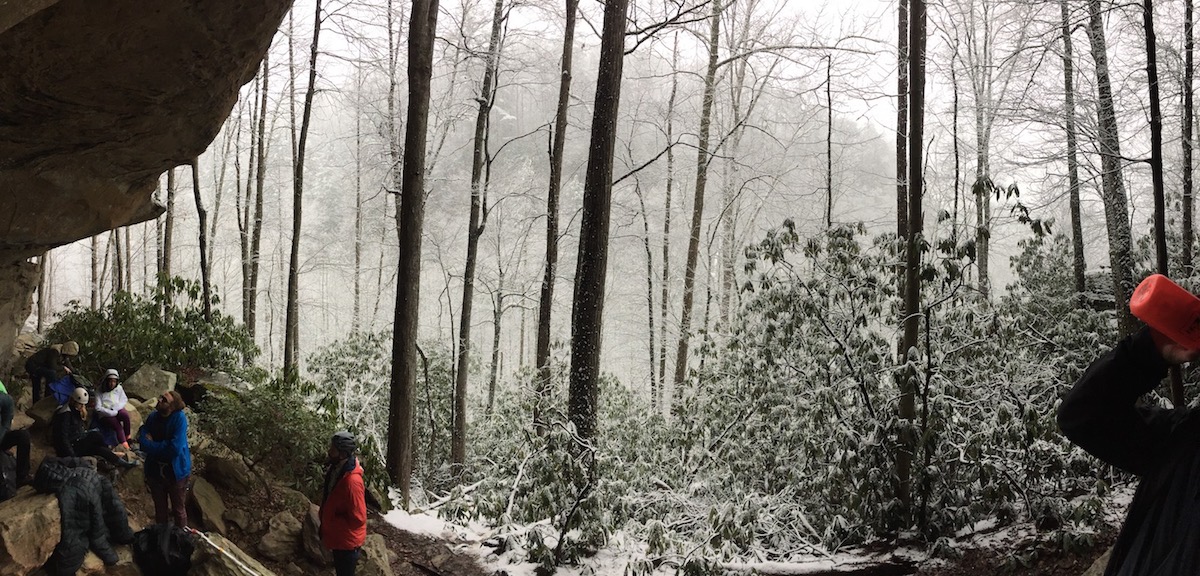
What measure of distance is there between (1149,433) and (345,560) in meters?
5.69

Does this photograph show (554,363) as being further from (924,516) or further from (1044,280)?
(1044,280)

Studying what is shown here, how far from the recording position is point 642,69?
96.7 ft

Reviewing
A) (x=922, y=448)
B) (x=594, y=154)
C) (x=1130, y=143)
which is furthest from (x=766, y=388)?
(x=1130, y=143)

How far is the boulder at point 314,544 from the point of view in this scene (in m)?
6.59

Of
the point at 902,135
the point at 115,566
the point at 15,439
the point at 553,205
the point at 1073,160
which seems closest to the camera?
Result: the point at 115,566

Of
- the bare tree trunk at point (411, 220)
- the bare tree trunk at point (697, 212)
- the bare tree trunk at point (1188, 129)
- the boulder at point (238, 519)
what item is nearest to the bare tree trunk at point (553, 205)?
the bare tree trunk at point (411, 220)

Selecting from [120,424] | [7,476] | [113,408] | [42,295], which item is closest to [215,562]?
[7,476]

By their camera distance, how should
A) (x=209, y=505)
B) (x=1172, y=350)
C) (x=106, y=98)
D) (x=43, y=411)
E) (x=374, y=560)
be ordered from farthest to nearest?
(x=43, y=411) → (x=209, y=505) → (x=374, y=560) → (x=106, y=98) → (x=1172, y=350)

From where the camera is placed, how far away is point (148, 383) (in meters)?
8.61

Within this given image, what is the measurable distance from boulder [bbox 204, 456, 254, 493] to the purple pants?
81 cm

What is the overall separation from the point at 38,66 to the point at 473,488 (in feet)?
18.2

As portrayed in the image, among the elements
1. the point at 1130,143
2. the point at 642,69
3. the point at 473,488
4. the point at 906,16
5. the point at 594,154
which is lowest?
the point at 473,488

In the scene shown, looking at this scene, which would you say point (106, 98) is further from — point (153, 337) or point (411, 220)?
point (153, 337)

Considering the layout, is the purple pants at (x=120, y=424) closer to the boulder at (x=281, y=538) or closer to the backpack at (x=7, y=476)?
the backpack at (x=7, y=476)
